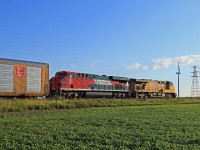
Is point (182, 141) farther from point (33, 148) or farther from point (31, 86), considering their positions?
point (31, 86)

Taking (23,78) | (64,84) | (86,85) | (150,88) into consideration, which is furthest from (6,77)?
(150,88)

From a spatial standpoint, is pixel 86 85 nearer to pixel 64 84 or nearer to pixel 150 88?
pixel 64 84

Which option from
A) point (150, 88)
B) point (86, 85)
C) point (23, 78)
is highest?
point (23, 78)

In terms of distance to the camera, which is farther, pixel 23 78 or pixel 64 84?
pixel 64 84

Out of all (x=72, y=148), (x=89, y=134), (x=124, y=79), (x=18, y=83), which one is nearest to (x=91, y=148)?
(x=72, y=148)

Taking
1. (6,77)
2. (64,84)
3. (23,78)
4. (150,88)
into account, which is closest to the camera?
(6,77)

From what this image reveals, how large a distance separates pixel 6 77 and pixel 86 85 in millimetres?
17536

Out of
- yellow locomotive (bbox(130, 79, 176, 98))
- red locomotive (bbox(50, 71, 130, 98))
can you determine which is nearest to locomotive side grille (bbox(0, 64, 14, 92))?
red locomotive (bbox(50, 71, 130, 98))

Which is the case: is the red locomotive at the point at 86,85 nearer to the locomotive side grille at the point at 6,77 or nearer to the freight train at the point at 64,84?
the freight train at the point at 64,84

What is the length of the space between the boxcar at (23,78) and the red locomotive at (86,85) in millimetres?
5849

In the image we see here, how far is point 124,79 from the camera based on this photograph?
2468 inches

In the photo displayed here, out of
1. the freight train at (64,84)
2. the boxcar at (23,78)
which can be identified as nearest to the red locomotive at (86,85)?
the freight train at (64,84)

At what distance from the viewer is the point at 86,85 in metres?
49.2

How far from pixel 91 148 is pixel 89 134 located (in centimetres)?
236
